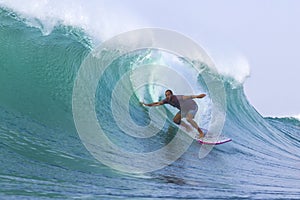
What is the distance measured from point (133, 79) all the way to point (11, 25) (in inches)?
118

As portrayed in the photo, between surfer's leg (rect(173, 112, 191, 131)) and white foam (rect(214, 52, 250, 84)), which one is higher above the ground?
white foam (rect(214, 52, 250, 84))

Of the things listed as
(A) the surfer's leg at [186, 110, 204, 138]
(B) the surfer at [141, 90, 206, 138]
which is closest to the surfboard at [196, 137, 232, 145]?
(A) the surfer's leg at [186, 110, 204, 138]

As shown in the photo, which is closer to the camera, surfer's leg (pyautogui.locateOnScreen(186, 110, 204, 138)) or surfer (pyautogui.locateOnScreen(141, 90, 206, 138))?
surfer's leg (pyautogui.locateOnScreen(186, 110, 204, 138))

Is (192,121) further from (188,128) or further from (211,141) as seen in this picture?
(211,141)

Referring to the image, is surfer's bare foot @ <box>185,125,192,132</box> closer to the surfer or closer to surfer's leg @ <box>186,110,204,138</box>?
the surfer

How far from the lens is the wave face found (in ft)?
13.6

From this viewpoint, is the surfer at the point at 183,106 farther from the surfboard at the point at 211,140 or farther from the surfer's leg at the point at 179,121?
the surfboard at the point at 211,140

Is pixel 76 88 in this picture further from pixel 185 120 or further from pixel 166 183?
pixel 166 183

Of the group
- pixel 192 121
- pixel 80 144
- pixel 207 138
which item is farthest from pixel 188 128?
pixel 80 144

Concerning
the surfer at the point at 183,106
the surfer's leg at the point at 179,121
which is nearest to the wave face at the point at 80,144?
the surfer's leg at the point at 179,121

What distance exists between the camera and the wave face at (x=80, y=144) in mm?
4152

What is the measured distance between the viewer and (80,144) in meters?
5.67

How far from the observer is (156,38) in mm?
12484

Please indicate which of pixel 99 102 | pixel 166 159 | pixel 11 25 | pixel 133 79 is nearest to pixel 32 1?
pixel 11 25
